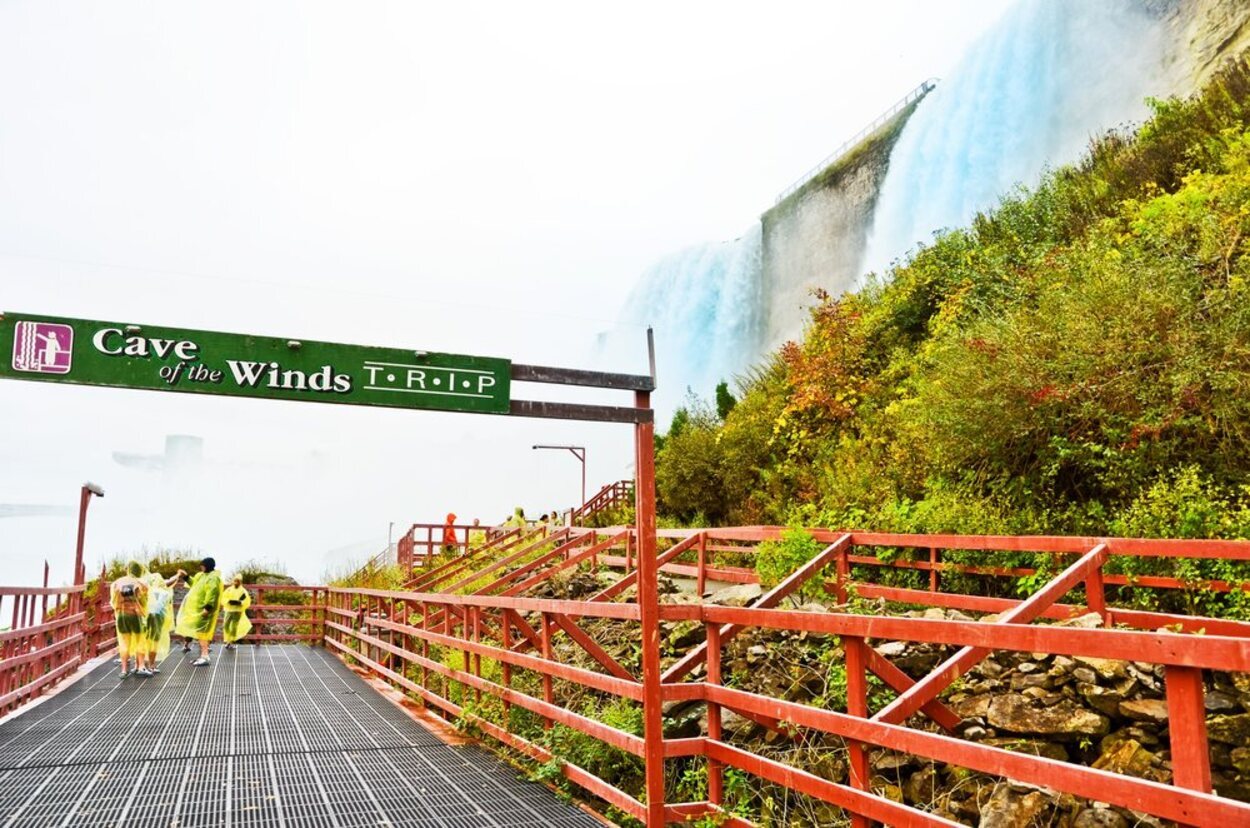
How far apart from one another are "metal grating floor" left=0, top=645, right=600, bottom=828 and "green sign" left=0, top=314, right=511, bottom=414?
8.10 feet

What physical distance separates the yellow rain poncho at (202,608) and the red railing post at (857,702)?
12.6 m

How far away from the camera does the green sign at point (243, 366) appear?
154 inches

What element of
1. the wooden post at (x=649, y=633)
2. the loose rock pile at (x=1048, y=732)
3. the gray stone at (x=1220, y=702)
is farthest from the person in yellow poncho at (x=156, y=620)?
the gray stone at (x=1220, y=702)

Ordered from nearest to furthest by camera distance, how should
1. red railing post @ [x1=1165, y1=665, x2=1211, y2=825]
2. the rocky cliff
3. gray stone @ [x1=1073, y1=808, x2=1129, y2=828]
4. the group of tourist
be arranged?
red railing post @ [x1=1165, y1=665, x2=1211, y2=825] < gray stone @ [x1=1073, y1=808, x2=1129, y2=828] < the group of tourist < the rocky cliff

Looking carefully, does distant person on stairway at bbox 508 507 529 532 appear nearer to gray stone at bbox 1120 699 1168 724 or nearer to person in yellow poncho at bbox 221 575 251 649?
person in yellow poncho at bbox 221 575 251 649

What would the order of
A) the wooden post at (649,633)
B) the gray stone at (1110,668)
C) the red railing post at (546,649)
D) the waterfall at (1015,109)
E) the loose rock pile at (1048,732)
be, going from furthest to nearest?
the waterfall at (1015,109)
the red railing post at (546,649)
the gray stone at (1110,668)
the loose rock pile at (1048,732)
the wooden post at (649,633)

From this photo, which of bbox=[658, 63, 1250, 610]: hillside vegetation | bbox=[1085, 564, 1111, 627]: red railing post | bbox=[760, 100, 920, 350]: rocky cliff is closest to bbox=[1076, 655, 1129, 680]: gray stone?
bbox=[1085, 564, 1111, 627]: red railing post

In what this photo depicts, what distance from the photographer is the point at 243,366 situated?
4215 mm

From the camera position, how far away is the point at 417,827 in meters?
4.99

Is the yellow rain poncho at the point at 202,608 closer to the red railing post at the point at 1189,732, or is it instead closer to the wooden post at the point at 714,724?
the wooden post at the point at 714,724

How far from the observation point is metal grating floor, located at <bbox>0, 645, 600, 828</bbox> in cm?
528

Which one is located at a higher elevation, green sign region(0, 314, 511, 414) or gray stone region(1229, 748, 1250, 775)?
green sign region(0, 314, 511, 414)

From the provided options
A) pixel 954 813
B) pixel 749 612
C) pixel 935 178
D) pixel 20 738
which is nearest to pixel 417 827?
pixel 749 612

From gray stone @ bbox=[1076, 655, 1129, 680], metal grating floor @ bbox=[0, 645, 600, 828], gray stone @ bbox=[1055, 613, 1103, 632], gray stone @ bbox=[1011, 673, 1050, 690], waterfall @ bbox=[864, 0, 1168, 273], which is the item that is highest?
waterfall @ bbox=[864, 0, 1168, 273]
